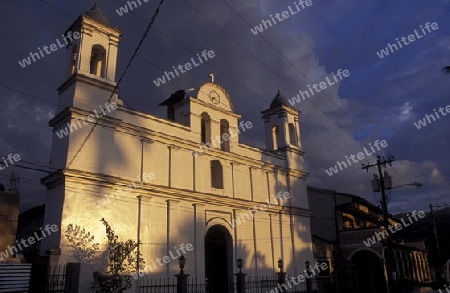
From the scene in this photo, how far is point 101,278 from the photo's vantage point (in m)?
17.4

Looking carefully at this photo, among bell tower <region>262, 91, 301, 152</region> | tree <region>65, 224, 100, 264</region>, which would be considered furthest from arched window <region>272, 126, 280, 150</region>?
tree <region>65, 224, 100, 264</region>

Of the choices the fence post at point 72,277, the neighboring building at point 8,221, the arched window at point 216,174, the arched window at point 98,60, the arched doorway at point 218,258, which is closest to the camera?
the neighboring building at point 8,221

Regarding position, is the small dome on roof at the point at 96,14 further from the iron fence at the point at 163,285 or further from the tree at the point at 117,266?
the iron fence at the point at 163,285

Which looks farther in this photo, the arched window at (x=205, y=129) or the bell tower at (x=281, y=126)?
the bell tower at (x=281, y=126)

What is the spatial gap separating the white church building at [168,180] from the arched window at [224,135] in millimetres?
67

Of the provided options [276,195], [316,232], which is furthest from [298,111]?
[316,232]

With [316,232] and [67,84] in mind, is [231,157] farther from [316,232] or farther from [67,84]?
[316,232]

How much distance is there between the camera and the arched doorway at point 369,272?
3241cm

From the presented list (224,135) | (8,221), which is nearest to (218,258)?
(224,135)

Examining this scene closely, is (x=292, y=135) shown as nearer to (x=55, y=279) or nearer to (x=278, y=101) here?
(x=278, y=101)

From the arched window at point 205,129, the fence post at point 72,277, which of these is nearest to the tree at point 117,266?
the fence post at point 72,277

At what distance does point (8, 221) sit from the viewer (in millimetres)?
15156

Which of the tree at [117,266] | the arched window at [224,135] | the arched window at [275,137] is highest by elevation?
the arched window at [275,137]

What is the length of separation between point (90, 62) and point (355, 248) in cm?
2473
